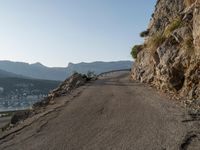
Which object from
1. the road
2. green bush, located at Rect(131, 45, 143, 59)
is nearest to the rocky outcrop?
the road

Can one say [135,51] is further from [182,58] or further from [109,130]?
[109,130]

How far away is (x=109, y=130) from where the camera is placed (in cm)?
1403

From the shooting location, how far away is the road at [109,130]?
11.9m

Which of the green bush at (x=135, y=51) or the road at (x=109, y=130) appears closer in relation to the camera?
the road at (x=109, y=130)

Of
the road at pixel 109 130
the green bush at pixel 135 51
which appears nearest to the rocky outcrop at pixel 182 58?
the road at pixel 109 130

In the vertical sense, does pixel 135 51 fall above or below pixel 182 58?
above

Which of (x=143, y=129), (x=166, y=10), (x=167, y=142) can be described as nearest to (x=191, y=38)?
(x=143, y=129)

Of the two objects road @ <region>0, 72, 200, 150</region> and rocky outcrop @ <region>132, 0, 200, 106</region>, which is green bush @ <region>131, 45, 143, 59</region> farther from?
road @ <region>0, 72, 200, 150</region>

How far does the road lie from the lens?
470 inches

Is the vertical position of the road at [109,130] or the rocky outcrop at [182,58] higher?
the rocky outcrop at [182,58]

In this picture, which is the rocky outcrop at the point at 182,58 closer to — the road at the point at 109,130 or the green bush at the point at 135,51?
the road at the point at 109,130

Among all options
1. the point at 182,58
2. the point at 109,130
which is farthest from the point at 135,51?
the point at 109,130

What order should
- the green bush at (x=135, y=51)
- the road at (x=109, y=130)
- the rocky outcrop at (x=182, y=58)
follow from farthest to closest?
the green bush at (x=135, y=51) → the rocky outcrop at (x=182, y=58) → the road at (x=109, y=130)

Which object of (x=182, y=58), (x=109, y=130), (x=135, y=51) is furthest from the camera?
(x=135, y=51)
